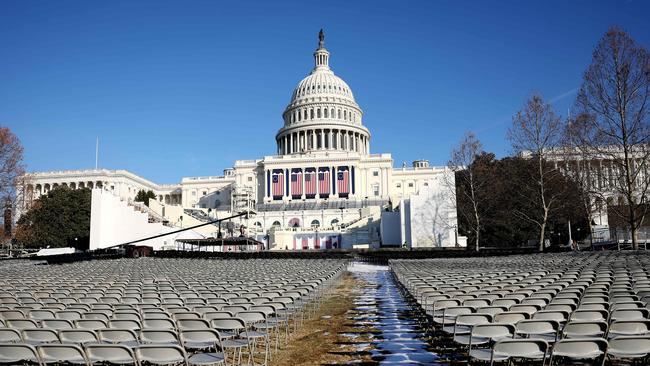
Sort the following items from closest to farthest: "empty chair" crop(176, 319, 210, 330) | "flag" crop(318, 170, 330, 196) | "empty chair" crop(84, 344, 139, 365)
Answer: "empty chair" crop(84, 344, 139, 365)
"empty chair" crop(176, 319, 210, 330)
"flag" crop(318, 170, 330, 196)

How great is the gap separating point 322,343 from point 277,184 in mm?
109064

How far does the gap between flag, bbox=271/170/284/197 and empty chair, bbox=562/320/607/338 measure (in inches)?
4390

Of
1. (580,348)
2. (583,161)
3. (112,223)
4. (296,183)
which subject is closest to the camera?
(580,348)

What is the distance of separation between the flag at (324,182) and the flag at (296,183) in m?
4.64

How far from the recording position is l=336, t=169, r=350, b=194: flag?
377 feet

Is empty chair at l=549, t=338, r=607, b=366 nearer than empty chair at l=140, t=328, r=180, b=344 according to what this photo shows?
Yes

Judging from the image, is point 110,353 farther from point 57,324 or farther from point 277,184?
point 277,184

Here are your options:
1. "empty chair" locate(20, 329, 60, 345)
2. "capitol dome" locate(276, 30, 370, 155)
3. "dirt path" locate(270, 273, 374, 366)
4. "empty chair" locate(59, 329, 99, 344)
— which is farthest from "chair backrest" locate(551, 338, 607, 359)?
"capitol dome" locate(276, 30, 370, 155)

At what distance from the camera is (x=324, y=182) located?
116 meters

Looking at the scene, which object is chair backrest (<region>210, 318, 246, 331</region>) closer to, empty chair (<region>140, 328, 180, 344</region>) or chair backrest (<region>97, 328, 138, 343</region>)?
empty chair (<region>140, 328, 180, 344</region>)

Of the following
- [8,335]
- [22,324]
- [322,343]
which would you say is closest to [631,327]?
[322,343]

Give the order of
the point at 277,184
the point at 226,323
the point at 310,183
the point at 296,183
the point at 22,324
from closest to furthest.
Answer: the point at 22,324
the point at 226,323
the point at 310,183
the point at 296,183
the point at 277,184

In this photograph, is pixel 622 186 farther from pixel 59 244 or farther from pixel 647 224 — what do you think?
pixel 59 244

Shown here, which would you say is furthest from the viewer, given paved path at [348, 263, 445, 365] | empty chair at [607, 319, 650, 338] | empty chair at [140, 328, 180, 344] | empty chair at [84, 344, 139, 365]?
paved path at [348, 263, 445, 365]
